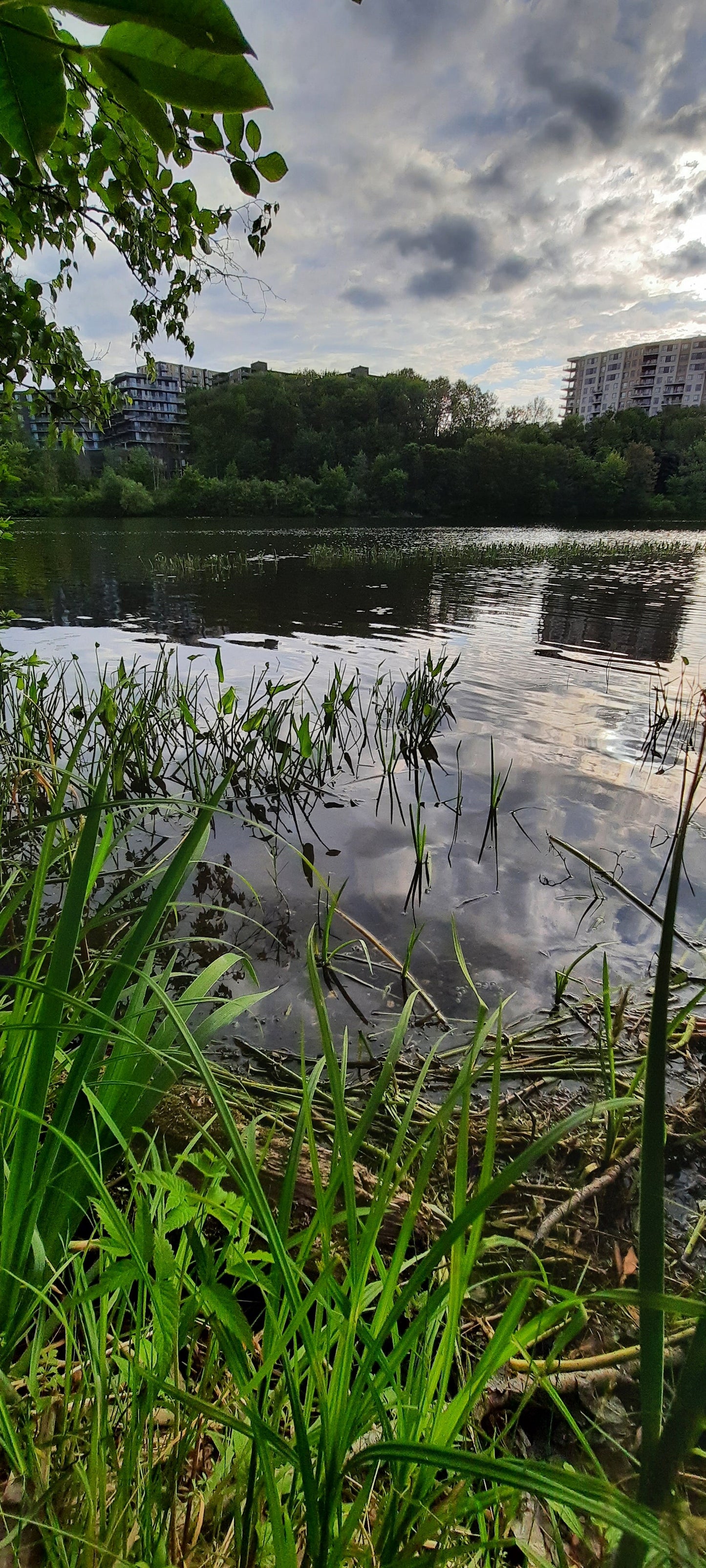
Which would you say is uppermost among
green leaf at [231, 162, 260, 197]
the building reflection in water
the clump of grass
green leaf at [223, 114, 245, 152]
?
green leaf at [223, 114, 245, 152]

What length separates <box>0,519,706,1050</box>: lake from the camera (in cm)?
337

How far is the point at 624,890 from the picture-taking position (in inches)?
88.9

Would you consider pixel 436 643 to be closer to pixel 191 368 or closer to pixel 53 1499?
pixel 53 1499

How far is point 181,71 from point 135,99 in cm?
8

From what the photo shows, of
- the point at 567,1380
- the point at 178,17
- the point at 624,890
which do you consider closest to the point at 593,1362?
the point at 567,1380

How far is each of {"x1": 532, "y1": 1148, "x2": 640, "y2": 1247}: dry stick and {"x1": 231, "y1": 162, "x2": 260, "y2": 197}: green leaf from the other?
2549mm

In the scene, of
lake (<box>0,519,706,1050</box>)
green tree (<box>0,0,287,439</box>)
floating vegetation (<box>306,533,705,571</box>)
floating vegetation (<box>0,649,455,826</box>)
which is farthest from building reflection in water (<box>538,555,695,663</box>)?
green tree (<box>0,0,287,439</box>)

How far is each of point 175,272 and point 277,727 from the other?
312cm

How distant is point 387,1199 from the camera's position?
2.88 ft

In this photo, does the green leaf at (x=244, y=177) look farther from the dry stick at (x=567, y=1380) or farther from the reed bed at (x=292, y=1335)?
the dry stick at (x=567, y=1380)

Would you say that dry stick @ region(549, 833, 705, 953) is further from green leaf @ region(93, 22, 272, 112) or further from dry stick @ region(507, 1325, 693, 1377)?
green leaf @ region(93, 22, 272, 112)

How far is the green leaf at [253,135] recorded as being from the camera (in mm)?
1423

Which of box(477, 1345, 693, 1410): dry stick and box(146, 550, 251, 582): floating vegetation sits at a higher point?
box(146, 550, 251, 582): floating vegetation

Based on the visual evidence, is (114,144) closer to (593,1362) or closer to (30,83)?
(30,83)
